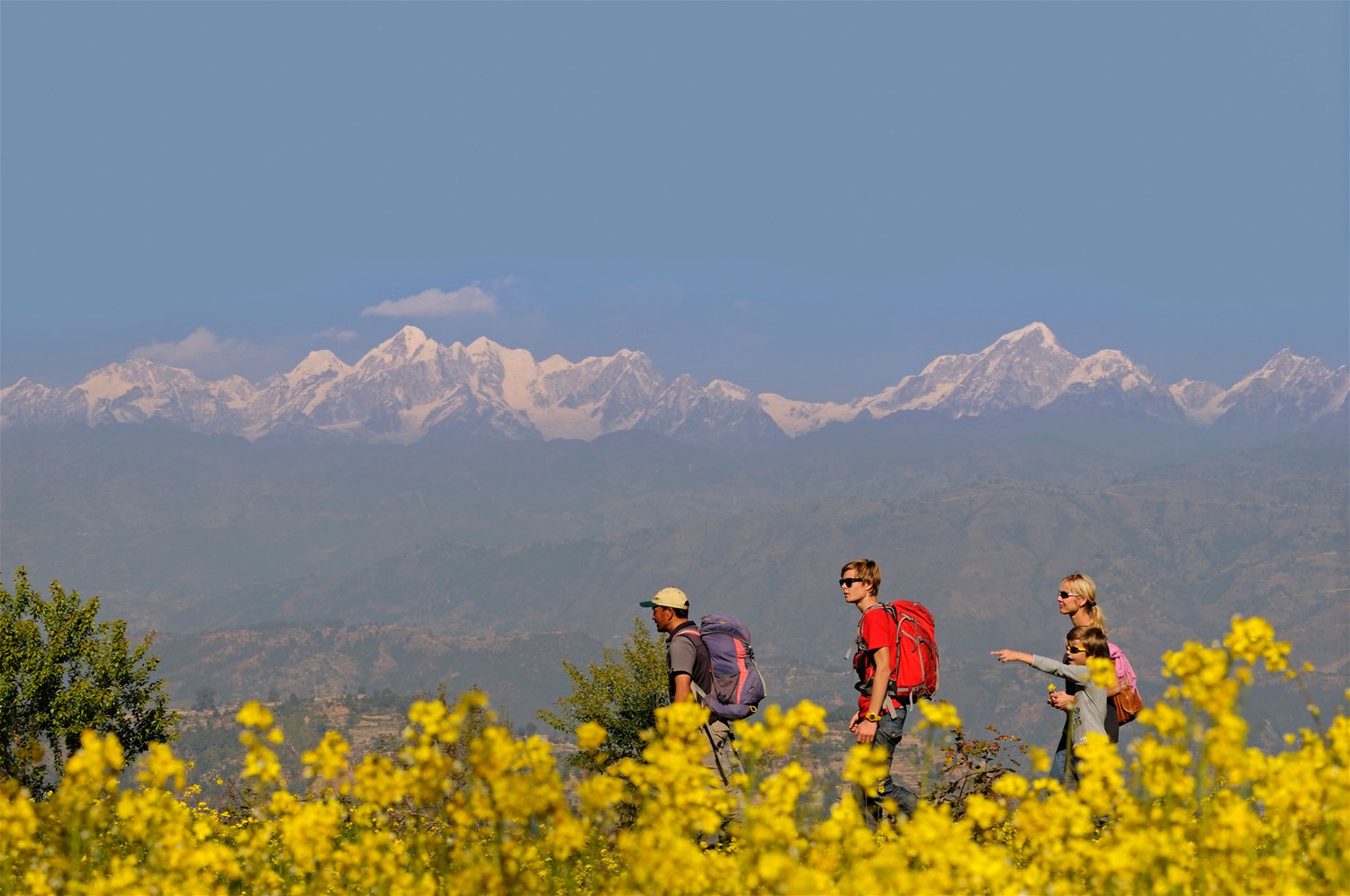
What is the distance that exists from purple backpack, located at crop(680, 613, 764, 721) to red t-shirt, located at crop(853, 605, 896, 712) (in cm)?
108

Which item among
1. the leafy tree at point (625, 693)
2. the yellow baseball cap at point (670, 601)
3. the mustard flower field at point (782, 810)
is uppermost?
the yellow baseball cap at point (670, 601)

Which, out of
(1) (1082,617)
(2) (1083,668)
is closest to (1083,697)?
(2) (1083,668)

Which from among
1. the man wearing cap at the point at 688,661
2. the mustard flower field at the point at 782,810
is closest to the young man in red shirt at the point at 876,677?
the man wearing cap at the point at 688,661

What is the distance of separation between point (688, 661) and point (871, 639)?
73.3 inches

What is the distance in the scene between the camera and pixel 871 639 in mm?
10141

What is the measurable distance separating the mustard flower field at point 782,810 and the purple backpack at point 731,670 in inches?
208

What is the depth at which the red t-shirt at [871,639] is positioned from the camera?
33.2ft

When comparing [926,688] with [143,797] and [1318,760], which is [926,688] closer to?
[1318,760]

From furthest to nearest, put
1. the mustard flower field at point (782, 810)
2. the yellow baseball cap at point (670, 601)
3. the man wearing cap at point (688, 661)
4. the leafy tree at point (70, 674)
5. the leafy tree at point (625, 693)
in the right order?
the leafy tree at point (70, 674) → the leafy tree at point (625, 693) → the yellow baseball cap at point (670, 601) → the man wearing cap at point (688, 661) → the mustard flower field at point (782, 810)

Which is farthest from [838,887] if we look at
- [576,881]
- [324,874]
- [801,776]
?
[324,874]

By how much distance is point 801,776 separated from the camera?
5090mm

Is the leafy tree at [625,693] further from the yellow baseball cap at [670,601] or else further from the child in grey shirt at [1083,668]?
the child in grey shirt at [1083,668]

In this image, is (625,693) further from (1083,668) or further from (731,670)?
(1083,668)

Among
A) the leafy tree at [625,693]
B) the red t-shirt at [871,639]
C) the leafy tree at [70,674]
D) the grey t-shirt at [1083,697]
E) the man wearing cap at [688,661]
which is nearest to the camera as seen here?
the grey t-shirt at [1083,697]
